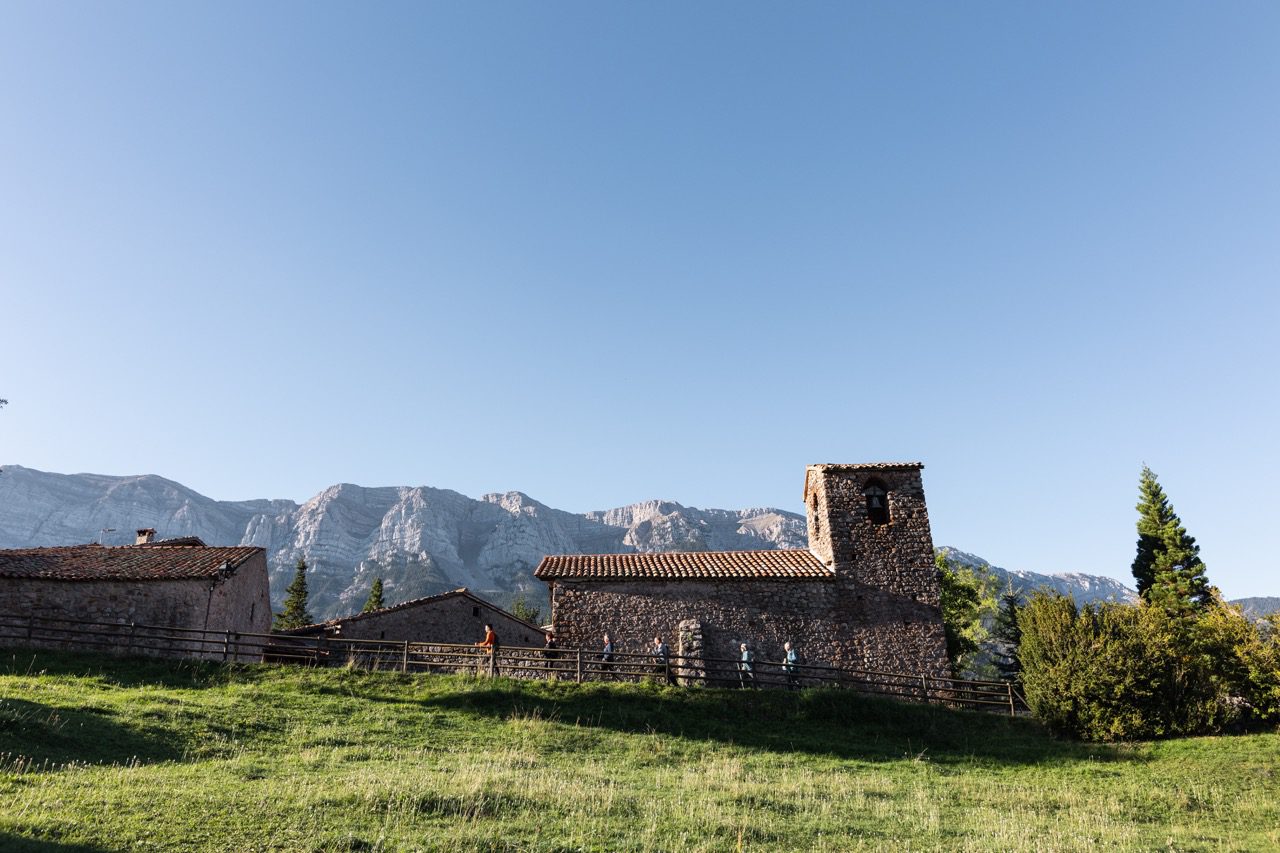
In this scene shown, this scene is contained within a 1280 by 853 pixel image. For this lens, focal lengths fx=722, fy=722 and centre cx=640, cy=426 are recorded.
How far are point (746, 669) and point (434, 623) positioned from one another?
1473 centimetres

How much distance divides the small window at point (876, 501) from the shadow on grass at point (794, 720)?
7203 mm

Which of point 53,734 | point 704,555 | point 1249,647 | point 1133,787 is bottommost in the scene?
point 1133,787

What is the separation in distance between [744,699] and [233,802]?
1429cm

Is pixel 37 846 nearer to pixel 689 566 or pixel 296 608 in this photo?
pixel 689 566

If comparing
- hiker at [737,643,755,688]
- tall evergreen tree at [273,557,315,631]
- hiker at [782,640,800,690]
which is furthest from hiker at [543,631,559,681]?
tall evergreen tree at [273,557,315,631]

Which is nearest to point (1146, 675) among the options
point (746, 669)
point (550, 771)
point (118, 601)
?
point (746, 669)

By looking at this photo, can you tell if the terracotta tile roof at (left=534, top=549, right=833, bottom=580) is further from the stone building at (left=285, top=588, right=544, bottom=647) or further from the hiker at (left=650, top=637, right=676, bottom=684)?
the stone building at (left=285, top=588, right=544, bottom=647)

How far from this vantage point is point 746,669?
23.8 meters

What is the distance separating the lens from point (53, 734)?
13.2m

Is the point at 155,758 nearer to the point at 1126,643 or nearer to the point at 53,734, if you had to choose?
the point at 53,734

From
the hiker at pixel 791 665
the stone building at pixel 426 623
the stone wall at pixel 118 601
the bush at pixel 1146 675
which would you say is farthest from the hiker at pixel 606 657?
the bush at pixel 1146 675

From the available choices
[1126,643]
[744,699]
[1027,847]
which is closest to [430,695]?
[744,699]

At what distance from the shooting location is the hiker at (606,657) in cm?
2261

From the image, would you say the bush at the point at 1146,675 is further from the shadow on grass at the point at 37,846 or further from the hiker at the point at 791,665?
the shadow on grass at the point at 37,846
